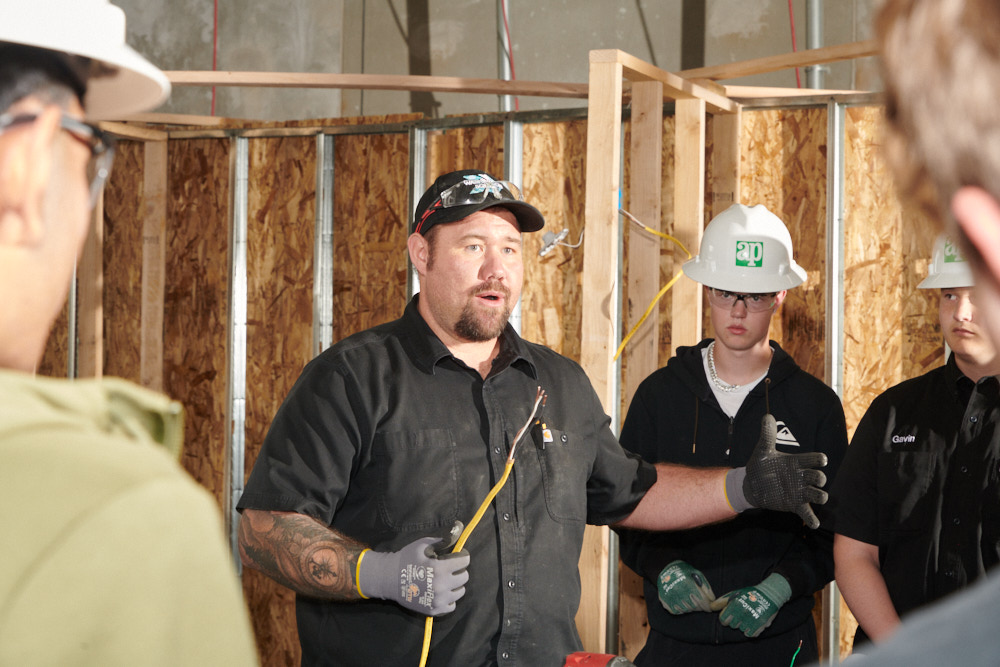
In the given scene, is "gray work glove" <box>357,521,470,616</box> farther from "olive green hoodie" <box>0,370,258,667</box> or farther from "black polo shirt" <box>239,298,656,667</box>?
"olive green hoodie" <box>0,370,258,667</box>

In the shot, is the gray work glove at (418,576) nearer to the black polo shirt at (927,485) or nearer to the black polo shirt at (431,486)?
the black polo shirt at (431,486)

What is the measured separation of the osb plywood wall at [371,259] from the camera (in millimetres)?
4379

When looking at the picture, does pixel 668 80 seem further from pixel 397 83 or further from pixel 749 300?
pixel 397 83

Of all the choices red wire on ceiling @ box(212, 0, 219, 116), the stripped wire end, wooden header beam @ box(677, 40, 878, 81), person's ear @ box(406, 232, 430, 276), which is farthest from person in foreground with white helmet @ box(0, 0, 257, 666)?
red wire on ceiling @ box(212, 0, 219, 116)

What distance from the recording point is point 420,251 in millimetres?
2926

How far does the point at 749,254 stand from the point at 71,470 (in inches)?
133

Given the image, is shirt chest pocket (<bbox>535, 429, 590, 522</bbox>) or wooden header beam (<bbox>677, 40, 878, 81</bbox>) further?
wooden header beam (<bbox>677, 40, 878, 81</bbox>)

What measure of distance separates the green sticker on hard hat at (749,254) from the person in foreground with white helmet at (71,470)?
3150 millimetres

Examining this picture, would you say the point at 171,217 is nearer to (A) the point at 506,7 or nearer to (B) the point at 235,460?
(B) the point at 235,460

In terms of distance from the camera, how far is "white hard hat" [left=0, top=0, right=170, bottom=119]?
755 mm

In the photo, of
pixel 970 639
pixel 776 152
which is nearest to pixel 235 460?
pixel 776 152

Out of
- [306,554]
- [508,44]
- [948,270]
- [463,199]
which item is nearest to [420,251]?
[463,199]

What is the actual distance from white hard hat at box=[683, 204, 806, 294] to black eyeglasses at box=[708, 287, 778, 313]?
0.07ft

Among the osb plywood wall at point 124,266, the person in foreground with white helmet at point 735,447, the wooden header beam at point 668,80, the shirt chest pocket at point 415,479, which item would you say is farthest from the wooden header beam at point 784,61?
the osb plywood wall at point 124,266
